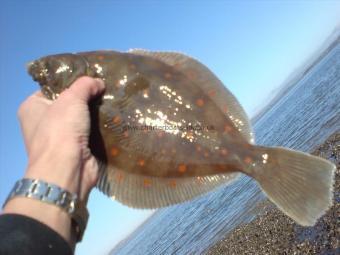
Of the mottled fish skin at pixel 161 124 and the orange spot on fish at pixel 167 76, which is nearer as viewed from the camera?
the mottled fish skin at pixel 161 124

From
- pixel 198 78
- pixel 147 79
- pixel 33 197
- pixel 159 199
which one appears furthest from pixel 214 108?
pixel 33 197

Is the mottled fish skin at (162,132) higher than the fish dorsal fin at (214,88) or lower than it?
lower

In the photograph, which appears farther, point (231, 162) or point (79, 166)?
point (231, 162)

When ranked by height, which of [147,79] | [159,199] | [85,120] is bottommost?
[159,199]

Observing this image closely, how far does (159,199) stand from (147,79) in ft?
4.02

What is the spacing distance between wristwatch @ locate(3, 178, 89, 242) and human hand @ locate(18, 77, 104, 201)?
65 millimetres

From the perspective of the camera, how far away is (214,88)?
4242 millimetres

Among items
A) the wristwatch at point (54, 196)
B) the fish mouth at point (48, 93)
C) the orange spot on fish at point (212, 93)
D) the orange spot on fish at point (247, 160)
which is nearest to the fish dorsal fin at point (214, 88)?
the orange spot on fish at point (212, 93)

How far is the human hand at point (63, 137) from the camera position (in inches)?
123

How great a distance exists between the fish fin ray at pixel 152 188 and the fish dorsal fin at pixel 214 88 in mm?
536

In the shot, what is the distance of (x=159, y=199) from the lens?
→ 4129 mm

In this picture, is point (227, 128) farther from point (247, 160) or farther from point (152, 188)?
point (152, 188)

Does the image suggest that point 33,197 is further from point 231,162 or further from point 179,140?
point 231,162

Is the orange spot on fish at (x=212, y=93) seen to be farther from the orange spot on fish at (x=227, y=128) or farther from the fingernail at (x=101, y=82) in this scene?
the fingernail at (x=101, y=82)
